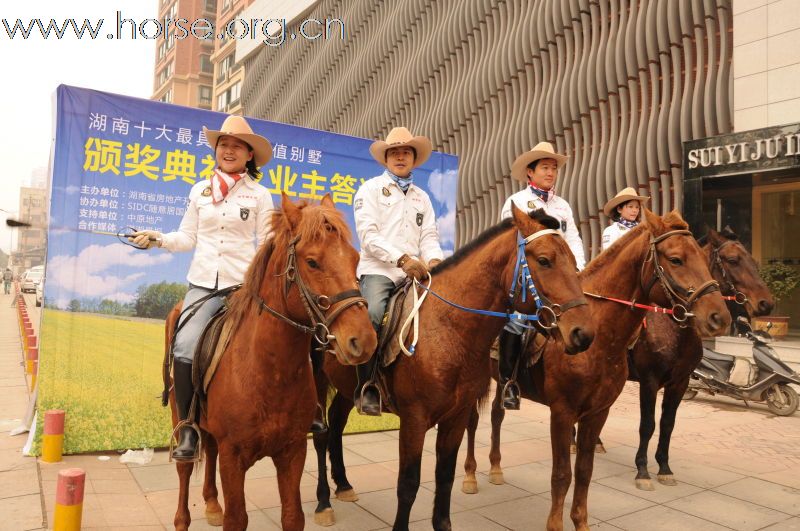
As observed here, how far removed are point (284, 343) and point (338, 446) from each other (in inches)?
93.2

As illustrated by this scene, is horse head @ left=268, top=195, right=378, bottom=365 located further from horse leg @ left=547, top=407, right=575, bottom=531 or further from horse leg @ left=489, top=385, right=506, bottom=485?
horse leg @ left=489, top=385, right=506, bottom=485

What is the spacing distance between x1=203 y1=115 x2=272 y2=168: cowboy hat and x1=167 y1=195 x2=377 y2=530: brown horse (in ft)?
3.16

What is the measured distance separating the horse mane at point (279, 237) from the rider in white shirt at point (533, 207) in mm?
2131

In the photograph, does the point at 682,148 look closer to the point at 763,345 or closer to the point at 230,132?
the point at 763,345

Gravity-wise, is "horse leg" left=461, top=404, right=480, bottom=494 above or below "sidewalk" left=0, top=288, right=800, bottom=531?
above

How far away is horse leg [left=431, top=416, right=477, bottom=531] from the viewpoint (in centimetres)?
365

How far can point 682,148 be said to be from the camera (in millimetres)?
11727

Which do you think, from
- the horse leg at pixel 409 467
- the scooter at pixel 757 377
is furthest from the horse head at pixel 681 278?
the scooter at pixel 757 377

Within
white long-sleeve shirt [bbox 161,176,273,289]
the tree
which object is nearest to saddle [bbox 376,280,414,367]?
white long-sleeve shirt [bbox 161,176,273,289]

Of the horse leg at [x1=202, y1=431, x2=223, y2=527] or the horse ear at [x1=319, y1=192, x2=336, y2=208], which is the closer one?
the horse ear at [x1=319, y1=192, x2=336, y2=208]

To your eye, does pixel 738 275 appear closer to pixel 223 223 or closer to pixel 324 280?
pixel 324 280

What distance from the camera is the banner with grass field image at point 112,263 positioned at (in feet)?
18.2

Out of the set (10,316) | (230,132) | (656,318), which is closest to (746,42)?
(656,318)

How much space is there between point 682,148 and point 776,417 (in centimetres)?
601
